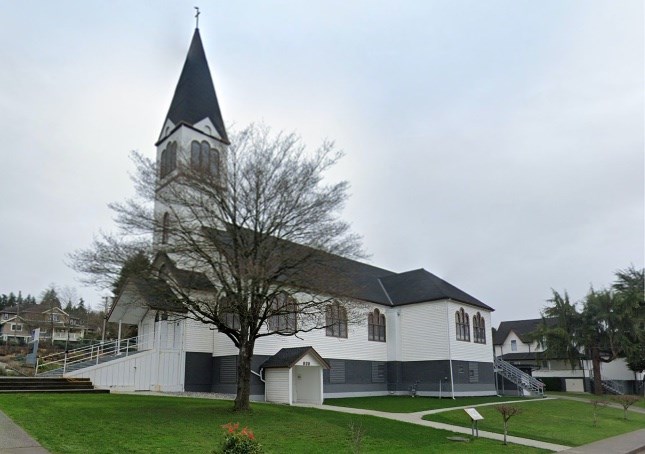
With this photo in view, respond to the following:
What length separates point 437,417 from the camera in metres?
22.8

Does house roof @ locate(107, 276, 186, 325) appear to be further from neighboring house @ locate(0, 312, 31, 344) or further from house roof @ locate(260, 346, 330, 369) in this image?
neighboring house @ locate(0, 312, 31, 344)

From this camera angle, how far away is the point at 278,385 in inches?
1070

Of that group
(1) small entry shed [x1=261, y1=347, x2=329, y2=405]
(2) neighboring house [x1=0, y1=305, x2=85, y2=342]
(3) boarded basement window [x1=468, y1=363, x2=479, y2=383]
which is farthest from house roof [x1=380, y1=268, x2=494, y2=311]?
(2) neighboring house [x1=0, y1=305, x2=85, y2=342]

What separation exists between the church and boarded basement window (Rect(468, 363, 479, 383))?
14cm

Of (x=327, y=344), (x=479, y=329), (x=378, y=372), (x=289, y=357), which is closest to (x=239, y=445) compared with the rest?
(x=289, y=357)

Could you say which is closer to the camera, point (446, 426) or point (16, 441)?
point (16, 441)

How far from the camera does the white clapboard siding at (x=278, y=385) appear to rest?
26758 mm

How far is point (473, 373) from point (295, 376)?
14.7 metres

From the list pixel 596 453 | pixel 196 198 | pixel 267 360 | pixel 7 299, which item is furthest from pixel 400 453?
pixel 7 299

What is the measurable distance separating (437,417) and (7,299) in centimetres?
12618

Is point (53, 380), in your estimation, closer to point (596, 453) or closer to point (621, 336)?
point (596, 453)

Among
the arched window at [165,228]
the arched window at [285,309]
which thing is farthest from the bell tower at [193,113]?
the arched window at [285,309]

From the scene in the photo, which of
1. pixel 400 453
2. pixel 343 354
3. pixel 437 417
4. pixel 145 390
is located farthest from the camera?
pixel 343 354

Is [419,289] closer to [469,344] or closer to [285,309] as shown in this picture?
[469,344]
